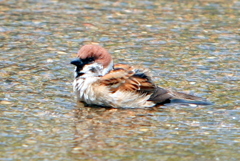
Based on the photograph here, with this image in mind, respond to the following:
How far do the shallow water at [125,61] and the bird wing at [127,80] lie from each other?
0.33 meters

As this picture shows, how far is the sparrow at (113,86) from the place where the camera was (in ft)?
26.8

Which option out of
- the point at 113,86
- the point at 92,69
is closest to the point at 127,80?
the point at 113,86

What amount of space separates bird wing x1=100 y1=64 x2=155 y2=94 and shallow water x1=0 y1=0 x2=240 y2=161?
13.0 inches

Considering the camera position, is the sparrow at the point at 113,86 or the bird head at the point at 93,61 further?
the bird head at the point at 93,61

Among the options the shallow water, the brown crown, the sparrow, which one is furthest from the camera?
the brown crown

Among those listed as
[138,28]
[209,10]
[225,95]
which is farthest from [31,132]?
[209,10]

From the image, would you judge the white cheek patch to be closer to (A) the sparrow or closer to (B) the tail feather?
(A) the sparrow

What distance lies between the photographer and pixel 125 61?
10406mm

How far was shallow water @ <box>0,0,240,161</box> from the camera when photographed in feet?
21.7

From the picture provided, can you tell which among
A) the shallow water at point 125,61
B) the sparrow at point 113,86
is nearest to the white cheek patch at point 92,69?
the sparrow at point 113,86

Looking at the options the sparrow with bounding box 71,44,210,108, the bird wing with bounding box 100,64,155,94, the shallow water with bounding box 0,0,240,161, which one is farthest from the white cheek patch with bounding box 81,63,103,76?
the shallow water with bounding box 0,0,240,161

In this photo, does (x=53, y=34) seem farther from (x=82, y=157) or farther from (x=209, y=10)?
(x=82, y=157)

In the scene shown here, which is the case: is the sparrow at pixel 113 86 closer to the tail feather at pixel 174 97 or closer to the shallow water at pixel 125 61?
the tail feather at pixel 174 97

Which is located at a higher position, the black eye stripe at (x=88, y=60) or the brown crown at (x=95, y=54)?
the brown crown at (x=95, y=54)
